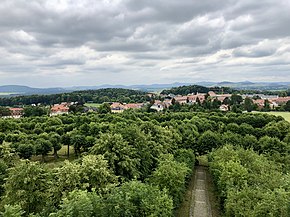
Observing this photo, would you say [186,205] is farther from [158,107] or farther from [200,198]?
[158,107]

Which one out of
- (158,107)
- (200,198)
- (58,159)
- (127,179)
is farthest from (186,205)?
(158,107)

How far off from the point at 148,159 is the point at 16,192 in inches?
631

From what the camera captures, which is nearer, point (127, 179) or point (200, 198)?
point (127, 179)

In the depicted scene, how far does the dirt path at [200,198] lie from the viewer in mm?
30200

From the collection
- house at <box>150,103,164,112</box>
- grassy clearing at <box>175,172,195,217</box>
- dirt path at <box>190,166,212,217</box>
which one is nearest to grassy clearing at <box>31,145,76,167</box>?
grassy clearing at <box>175,172,195,217</box>

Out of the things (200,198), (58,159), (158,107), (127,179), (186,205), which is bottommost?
(200,198)

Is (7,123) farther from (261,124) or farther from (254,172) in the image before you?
(261,124)

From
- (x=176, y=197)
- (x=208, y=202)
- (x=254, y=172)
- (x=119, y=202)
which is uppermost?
(x=119, y=202)

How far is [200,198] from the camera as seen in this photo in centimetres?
3456

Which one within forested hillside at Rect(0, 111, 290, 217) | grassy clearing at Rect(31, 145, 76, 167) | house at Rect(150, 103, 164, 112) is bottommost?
grassy clearing at Rect(31, 145, 76, 167)

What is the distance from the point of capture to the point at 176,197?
27.9m

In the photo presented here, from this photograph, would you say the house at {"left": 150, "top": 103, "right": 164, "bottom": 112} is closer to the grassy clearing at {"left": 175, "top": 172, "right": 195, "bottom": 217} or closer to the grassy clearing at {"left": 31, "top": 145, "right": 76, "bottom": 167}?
the grassy clearing at {"left": 31, "top": 145, "right": 76, "bottom": 167}

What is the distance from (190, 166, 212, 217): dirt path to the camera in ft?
99.1

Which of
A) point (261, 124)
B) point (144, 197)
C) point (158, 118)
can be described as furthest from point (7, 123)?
point (261, 124)
